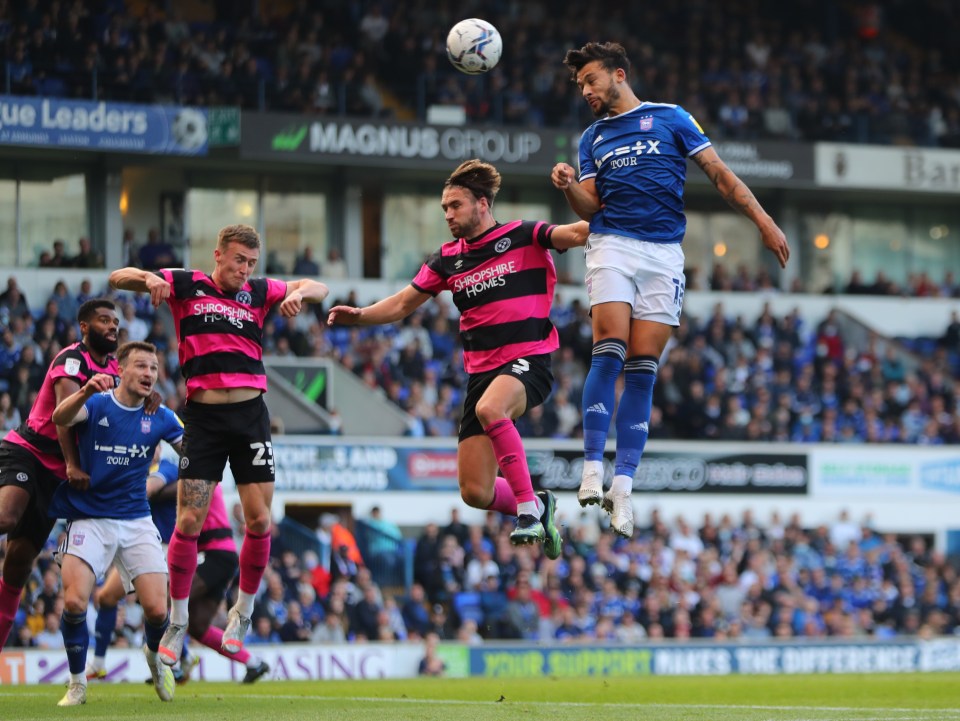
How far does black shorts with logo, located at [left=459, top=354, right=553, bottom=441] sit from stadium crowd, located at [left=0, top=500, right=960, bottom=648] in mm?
9765

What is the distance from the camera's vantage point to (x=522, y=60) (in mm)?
31828

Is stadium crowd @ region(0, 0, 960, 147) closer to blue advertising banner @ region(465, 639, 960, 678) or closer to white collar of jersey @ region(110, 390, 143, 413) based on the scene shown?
blue advertising banner @ region(465, 639, 960, 678)

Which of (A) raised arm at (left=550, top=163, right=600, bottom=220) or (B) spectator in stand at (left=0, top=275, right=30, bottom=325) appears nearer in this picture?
(A) raised arm at (left=550, top=163, right=600, bottom=220)

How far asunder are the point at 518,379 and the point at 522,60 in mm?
22625

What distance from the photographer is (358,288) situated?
2969 cm

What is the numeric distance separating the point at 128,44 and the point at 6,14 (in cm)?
213

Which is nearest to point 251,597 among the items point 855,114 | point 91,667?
point 91,667

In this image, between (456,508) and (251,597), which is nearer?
(251,597)

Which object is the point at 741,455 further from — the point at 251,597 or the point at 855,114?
the point at 251,597

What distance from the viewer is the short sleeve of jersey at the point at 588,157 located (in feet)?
32.6

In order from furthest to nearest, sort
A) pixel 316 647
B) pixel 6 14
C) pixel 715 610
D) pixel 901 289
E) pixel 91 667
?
pixel 901 289 → pixel 6 14 → pixel 715 610 → pixel 316 647 → pixel 91 667

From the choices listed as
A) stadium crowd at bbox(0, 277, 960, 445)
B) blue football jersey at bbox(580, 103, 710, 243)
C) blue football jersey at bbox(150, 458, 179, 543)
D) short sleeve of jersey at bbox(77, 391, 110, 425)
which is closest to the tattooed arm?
blue football jersey at bbox(580, 103, 710, 243)

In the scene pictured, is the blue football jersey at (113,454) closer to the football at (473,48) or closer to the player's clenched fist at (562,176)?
the football at (473,48)

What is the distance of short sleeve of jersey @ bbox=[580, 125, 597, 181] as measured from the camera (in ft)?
32.6
